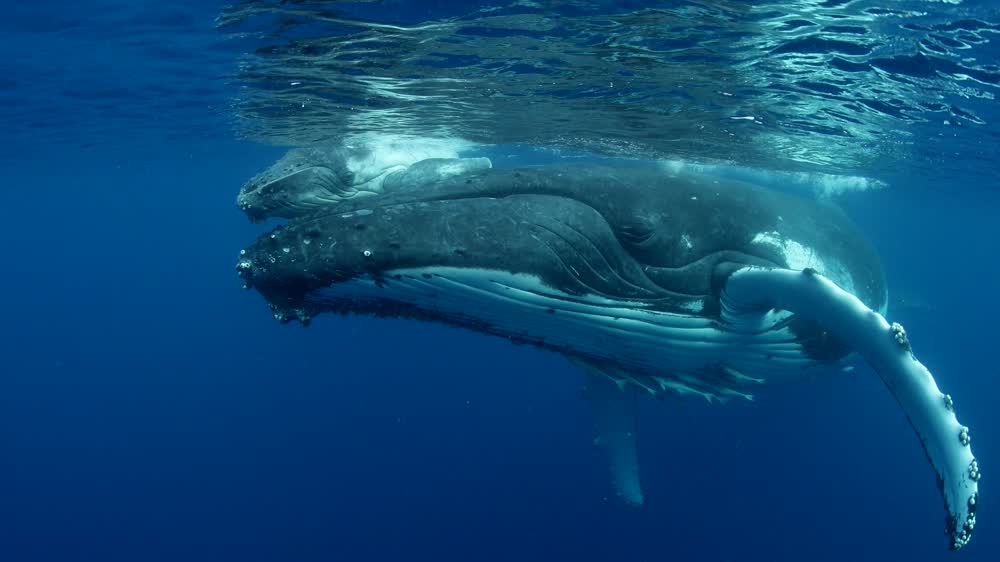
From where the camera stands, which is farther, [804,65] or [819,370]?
[804,65]

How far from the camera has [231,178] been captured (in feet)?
182

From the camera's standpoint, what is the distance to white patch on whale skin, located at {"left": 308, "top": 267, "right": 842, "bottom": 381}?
461 cm

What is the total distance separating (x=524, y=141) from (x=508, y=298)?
20830 mm

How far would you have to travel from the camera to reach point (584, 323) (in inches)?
213

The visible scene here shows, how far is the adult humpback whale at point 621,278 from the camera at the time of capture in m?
4.45

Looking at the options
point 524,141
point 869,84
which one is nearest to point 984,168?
point 869,84

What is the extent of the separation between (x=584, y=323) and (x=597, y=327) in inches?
6.1

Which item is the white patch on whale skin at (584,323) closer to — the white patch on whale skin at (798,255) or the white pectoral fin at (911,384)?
the white patch on whale skin at (798,255)

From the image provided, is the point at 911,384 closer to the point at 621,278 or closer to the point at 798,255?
the point at 621,278

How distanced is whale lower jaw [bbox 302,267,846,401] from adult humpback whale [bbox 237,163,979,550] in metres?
0.02

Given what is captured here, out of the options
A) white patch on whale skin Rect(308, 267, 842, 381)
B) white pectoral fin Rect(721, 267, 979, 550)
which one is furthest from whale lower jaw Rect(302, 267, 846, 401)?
white pectoral fin Rect(721, 267, 979, 550)

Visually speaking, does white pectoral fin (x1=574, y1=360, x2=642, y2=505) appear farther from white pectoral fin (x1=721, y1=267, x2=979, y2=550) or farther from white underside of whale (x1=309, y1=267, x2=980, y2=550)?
white pectoral fin (x1=721, y1=267, x2=979, y2=550)

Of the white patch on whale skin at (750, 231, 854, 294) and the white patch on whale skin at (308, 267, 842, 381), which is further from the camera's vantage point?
the white patch on whale skin at (750, 231, 854, 294)

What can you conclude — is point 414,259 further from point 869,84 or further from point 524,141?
point 524,141
